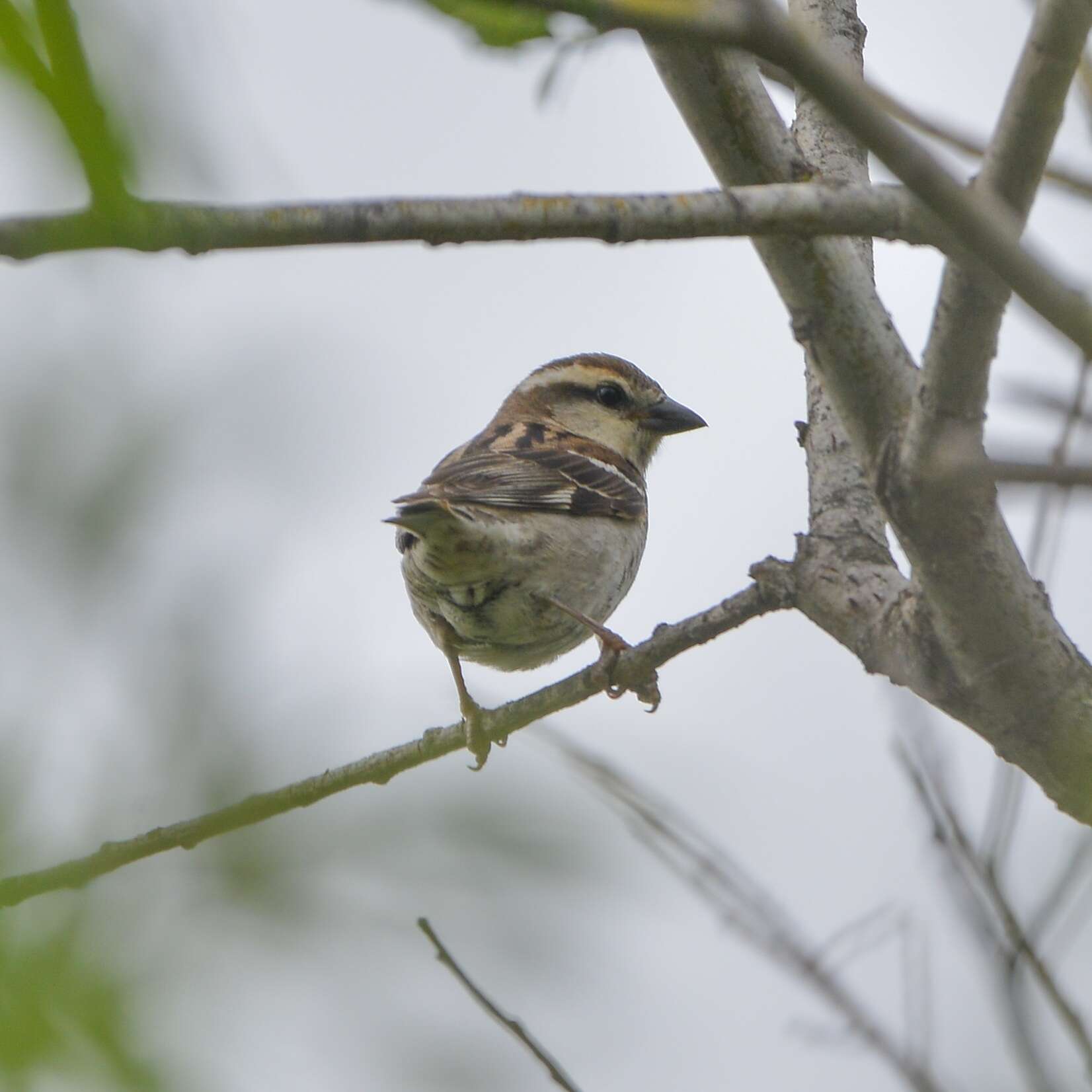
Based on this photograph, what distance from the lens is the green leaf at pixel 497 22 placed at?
164cm

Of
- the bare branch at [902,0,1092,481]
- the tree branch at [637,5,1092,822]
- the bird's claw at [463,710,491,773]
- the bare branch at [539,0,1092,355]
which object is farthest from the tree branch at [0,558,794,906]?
the bare branch at [902,0,1092,481]

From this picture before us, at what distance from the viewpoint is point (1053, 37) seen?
1964 mm

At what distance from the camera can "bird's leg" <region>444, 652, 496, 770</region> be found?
5085 mm

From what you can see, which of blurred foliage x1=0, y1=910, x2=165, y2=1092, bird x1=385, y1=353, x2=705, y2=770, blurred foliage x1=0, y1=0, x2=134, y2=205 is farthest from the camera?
bird x1=385, y1=353, x2=705, y2=770

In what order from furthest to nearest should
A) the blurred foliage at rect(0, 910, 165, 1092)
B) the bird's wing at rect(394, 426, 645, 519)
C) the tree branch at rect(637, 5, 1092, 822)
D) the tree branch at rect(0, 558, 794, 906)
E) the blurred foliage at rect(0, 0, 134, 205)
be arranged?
the bird's wing at rect(394, 426, 645, 519)
the tree branch at rect(637, 5, 1092, 822)
the tree branch at rect(0, 558, 794, 906)
the blurred foliage at rect(0, 910, 165, 1092)
the blurred foliage at rect(0, 0, 134, 205)

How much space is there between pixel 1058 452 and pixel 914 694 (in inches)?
48.4

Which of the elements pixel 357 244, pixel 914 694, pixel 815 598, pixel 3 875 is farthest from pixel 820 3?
pixel 3 875

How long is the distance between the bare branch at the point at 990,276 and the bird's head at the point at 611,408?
571 centimetres

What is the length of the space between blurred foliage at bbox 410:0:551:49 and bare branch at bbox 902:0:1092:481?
2.40 feet

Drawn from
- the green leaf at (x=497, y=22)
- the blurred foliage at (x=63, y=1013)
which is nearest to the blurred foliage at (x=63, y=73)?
the green leaf at (x=497, y=22)

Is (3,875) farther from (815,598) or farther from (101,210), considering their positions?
(815,598)

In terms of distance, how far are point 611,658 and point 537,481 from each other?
212 centimetres

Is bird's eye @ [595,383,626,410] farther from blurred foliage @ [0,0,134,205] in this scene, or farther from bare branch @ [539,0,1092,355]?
blurred foliage @ [0,0,134,205]

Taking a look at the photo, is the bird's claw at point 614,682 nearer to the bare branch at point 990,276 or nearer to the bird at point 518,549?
the bird at point 518,549
